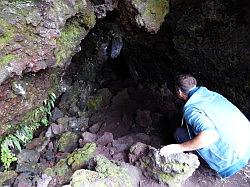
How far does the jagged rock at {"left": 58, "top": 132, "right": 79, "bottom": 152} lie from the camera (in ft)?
23.7

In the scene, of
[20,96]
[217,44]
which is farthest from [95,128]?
[217,44]

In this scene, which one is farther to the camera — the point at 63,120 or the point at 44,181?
the point at 63,120

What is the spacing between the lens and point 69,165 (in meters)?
6.15

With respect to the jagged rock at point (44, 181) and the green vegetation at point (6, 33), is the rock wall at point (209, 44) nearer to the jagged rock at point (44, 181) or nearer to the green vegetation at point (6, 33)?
the green vegetation at point (6, 33)

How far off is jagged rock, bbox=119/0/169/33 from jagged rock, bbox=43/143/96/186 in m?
2.37

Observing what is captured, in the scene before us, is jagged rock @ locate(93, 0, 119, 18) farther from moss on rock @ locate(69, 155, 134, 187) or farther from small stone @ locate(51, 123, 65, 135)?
small stone @ locate(51, 123, 65, 135)

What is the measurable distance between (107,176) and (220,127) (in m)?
1.81

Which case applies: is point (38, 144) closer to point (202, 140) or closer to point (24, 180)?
point (24, 180)

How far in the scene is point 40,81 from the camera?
582 centimetres

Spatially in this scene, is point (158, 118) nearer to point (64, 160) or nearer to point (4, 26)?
point (64, 160)

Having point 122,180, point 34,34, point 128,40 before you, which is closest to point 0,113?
point 34,34

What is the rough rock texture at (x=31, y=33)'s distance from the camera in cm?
464

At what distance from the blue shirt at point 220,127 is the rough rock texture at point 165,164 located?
373 millimetres

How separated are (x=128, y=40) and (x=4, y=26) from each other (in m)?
4.97
